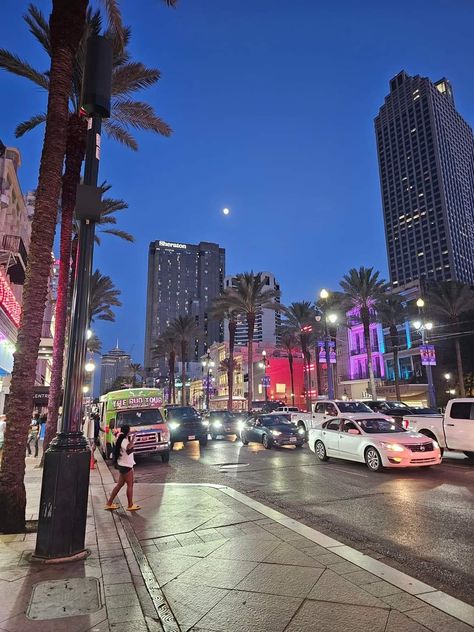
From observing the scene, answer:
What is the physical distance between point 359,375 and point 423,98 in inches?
6692

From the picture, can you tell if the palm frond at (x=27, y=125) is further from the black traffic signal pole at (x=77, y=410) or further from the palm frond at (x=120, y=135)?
the black traffic signal pole at (x=77, y=410)

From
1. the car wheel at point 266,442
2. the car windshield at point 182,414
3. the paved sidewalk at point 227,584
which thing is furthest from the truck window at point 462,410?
the car windshield at point 182,414

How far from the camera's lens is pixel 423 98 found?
621 feet

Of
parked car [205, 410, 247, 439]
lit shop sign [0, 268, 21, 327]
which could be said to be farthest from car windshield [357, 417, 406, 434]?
lit shop sign [0, 268, 21, 327]

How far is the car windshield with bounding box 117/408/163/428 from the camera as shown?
16.2 m

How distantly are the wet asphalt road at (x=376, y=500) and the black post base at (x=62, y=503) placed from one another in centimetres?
384

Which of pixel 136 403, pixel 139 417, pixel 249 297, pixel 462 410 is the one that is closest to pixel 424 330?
pixel 249 297

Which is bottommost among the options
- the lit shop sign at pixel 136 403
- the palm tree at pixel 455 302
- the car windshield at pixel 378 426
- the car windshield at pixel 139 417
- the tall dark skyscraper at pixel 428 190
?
the car windshield at pixel 378 426

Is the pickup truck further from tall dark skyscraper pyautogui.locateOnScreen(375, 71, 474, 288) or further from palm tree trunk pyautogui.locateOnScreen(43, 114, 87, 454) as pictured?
tall dark skyscraper pyautogui.locateOnScreen(375, 71, 474, 288)

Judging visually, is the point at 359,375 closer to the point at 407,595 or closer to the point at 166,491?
the point at 166,491

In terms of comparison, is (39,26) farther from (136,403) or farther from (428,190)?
(428,190)

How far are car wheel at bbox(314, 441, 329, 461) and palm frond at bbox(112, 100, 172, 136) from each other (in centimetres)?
1330

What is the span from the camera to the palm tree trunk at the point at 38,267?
675cm

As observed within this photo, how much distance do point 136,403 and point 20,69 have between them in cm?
1337
